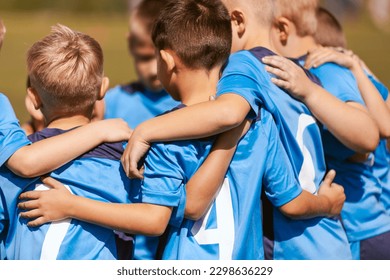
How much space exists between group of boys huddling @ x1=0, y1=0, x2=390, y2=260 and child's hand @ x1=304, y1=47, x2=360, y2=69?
196mm

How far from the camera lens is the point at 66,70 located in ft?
9.86

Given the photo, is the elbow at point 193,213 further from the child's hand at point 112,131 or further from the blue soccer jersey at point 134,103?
the blue soccer jersey at point 134,103

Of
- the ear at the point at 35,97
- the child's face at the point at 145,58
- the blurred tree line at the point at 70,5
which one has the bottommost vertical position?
the blurred tree line at the point at 70,5

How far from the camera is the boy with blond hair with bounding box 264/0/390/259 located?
318 cm

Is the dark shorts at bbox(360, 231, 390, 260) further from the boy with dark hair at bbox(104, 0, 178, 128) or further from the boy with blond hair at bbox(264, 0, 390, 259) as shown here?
the boy with dark hair at bbox(104, 0, 178, 128)

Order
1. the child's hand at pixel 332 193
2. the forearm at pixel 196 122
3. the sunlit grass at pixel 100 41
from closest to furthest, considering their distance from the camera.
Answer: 1. the forearm at pixel 196 122
2. the child's hand at pixel 332 193
3. the sunlit grass at pixel 100 41

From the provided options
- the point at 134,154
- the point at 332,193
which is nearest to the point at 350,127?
the point at 332,193

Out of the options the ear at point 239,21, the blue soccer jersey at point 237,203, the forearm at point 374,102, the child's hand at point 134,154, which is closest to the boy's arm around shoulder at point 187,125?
the child's hand at point 134,154

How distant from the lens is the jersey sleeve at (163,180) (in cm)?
284

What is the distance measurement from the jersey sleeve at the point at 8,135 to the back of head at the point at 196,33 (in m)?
0.70

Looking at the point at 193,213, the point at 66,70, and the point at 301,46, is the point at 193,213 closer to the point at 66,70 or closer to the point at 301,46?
the point at 66,70

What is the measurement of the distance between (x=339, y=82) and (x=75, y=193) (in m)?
1.40

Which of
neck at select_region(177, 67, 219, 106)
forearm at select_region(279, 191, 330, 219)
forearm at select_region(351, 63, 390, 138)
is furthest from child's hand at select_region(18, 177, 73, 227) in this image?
forearm at select_region(351, 63, 390, 138)
